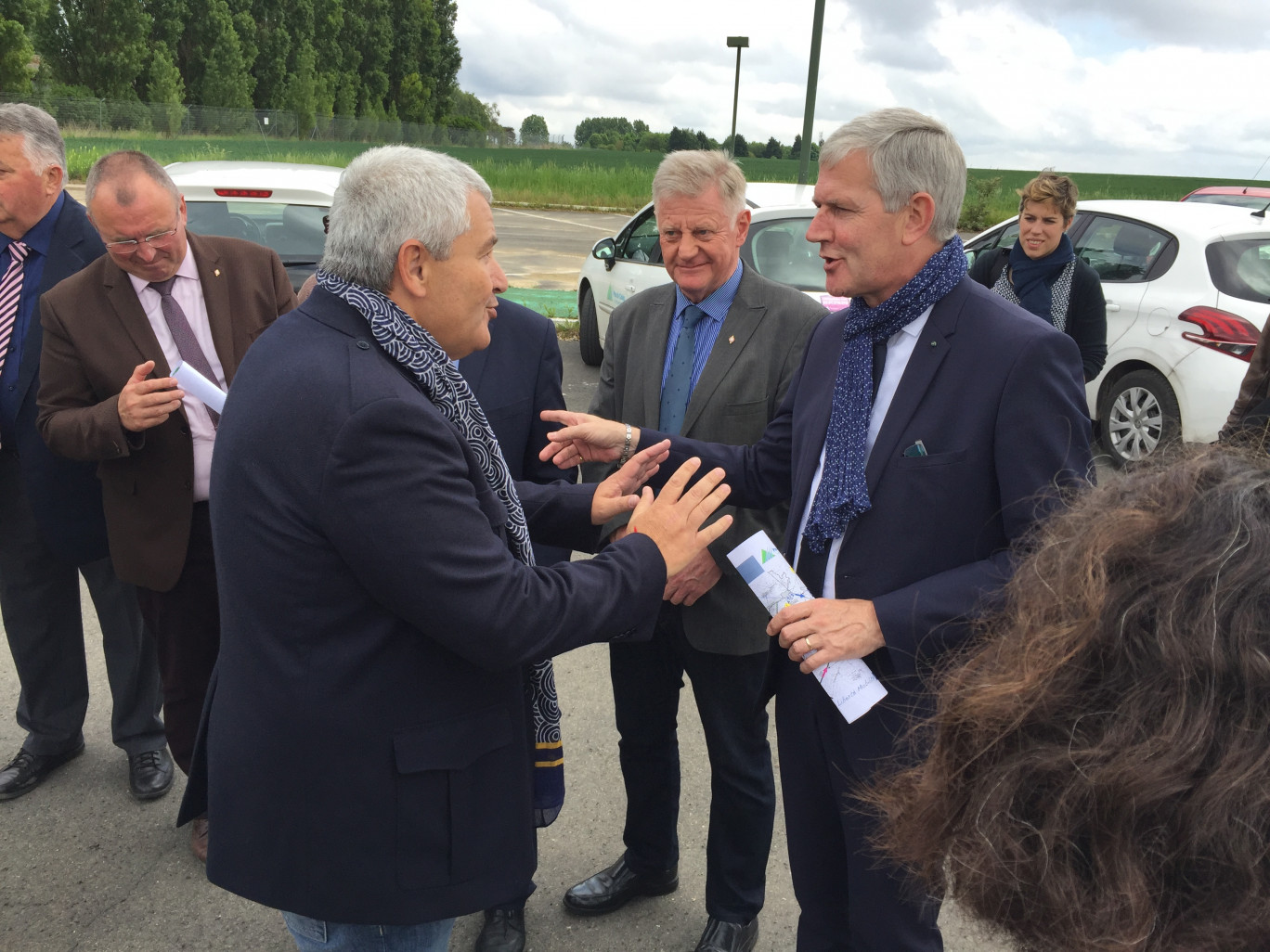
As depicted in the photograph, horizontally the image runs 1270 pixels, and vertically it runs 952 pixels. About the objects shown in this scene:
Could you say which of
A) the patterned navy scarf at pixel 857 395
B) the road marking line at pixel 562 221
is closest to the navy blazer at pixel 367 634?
the patterned navy scarf at pixel 857 395

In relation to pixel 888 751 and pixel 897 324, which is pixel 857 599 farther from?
pixel 897 324

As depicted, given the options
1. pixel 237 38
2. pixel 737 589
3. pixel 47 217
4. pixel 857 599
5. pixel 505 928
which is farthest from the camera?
pixel 237 38

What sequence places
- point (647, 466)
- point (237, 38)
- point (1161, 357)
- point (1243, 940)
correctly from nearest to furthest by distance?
point (1243, 940)
point (647, 466)
point (1161, 357)
point (237, 38)

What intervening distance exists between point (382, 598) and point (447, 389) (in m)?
0.39

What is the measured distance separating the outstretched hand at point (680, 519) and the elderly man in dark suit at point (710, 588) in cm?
62

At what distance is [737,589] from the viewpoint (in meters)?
2.67

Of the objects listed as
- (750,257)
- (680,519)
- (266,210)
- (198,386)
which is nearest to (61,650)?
(198,386)

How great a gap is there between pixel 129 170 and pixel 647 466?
1893 mm

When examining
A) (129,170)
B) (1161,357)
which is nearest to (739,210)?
(129,170)

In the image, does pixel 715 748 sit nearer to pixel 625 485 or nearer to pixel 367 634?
pixel 625 485

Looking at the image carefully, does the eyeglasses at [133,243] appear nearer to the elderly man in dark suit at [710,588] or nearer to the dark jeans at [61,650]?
the dark jeans at [61,650]

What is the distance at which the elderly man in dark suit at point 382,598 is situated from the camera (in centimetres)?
159

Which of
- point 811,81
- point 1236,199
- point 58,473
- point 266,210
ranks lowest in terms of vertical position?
point 58,473

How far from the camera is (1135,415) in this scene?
7.18m
